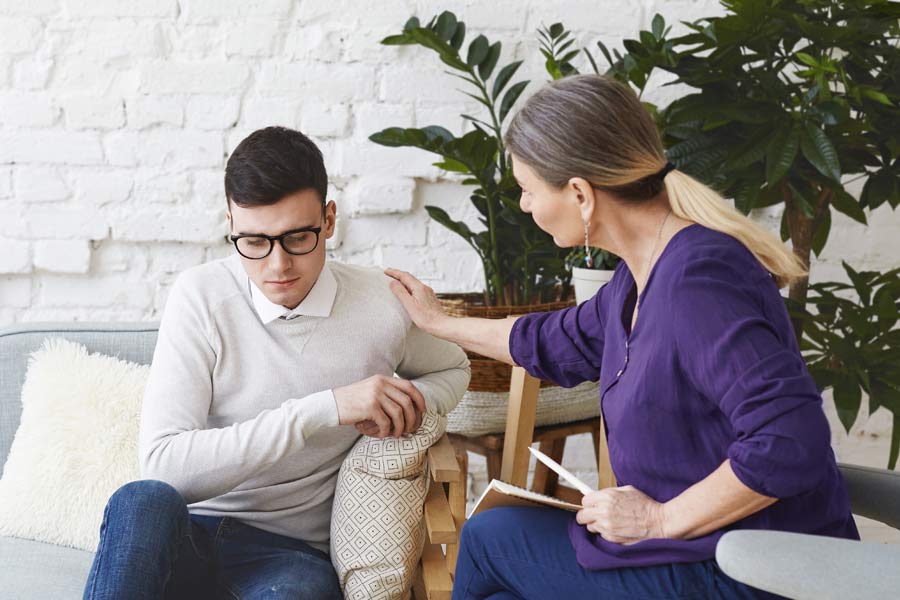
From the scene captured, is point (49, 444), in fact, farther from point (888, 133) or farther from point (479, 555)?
point (888, 133)

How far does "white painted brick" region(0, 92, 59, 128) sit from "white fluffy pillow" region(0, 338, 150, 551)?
737mm

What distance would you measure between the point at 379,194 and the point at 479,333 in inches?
32.8

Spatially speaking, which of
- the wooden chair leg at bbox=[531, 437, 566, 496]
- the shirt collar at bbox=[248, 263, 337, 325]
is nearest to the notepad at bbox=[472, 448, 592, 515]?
the shirt collar at bbox=[248, 263, 337, 325]

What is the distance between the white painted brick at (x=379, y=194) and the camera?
96.0 inches

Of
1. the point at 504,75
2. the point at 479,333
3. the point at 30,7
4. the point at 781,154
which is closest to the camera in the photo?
the point at 479,333

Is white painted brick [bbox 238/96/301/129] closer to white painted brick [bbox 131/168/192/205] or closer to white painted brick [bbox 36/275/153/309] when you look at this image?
white painted brick [bbox 131/168/192/205]

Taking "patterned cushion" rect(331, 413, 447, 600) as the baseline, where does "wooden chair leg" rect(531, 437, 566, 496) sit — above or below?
below

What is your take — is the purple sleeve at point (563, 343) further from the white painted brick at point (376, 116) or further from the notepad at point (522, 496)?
the white painted brick at point (376, 116)

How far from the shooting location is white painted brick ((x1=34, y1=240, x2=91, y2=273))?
2.37 metres

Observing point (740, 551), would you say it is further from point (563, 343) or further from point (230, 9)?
point (230, 9)

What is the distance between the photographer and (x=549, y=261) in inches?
82.7

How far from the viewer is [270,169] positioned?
150cm

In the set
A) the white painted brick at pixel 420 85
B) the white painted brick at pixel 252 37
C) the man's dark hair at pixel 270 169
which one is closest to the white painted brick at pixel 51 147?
the white painted brick at pixel 252 37

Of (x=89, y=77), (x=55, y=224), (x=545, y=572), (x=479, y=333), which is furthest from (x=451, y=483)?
(x=89, y=77)
